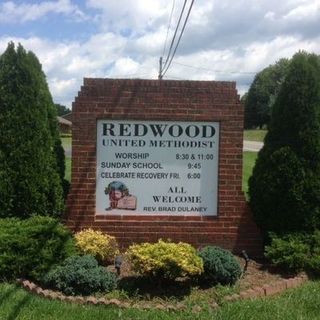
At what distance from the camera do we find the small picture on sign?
8.40 meters

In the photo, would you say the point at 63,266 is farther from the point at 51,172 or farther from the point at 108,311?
the point at 51,172

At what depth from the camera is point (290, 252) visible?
7578 mm

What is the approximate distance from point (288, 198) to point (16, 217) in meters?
3.68

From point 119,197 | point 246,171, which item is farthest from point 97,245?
point 246,171

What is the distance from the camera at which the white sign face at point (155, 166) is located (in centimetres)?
840

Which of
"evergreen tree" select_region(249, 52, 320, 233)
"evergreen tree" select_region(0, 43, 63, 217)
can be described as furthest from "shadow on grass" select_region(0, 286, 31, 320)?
"evergreen tree" select_region(249, 52, 320, 233)

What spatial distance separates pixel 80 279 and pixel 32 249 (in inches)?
32.5

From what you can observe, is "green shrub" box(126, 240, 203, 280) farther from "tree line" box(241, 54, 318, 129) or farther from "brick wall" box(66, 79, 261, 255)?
"tree line" box(241, 54, 318, 129)

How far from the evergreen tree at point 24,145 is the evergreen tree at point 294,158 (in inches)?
117

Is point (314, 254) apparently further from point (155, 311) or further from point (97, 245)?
point (97, 245)

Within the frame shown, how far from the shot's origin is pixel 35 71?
28.2 ft

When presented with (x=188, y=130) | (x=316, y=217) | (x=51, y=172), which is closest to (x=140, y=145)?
(x=188, y=130)

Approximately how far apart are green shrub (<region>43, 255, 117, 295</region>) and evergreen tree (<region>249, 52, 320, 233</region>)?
2676mm

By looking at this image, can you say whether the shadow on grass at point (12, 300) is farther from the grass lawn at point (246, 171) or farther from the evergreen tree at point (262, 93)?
the evergreen tree at point (262, 93)
